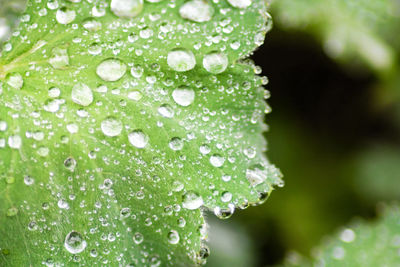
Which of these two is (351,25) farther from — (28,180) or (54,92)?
(28,180)

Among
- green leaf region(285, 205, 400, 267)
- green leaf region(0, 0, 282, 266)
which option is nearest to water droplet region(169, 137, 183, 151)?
green leaf region(0, 0, 282, 266)

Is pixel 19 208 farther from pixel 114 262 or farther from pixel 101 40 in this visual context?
pixel 101 40

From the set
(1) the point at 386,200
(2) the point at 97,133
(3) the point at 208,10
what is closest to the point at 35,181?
(2) the point at 97,133

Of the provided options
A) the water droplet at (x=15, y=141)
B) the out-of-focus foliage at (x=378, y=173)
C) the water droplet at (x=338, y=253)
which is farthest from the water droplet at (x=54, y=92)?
the out-of-focus foliage at (x=378, y=173)

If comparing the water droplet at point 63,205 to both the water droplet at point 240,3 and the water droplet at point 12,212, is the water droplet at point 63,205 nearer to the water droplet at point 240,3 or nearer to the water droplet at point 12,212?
the water droplet at point 12,212

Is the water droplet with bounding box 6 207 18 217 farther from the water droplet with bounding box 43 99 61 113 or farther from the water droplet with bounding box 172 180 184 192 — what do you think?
the water droplet with bounding box 172 180 184 192
